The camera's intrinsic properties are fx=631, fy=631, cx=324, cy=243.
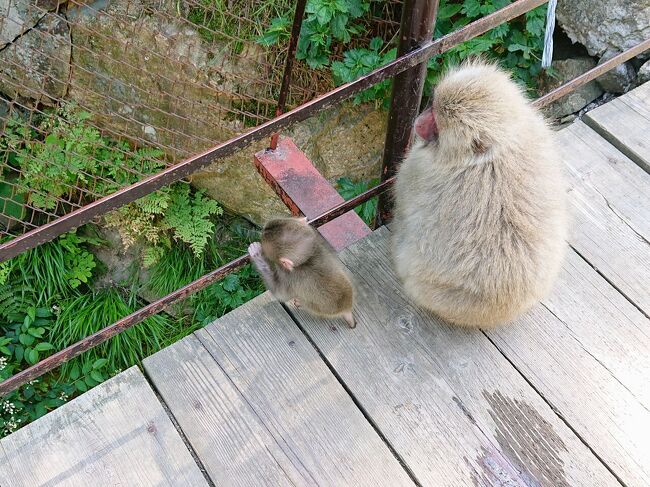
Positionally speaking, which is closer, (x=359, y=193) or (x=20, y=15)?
(x=359, y=193)

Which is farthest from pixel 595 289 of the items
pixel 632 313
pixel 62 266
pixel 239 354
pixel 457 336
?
pixel 62 266

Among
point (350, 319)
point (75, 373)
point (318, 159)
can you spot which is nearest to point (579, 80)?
point (350, 319)

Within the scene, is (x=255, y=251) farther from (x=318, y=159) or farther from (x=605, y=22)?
(x=605, y=22)

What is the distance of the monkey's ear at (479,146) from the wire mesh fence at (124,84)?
2201 millimetres

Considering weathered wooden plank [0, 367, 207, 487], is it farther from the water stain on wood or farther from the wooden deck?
the water stain on wood

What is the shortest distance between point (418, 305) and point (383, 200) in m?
0.63

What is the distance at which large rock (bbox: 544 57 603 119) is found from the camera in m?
3.68

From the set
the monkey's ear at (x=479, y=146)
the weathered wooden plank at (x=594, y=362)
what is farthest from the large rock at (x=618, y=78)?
the monkey's ear at (x=479, y=146)

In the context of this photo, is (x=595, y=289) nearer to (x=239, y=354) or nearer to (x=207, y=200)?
(x=239, y=354)

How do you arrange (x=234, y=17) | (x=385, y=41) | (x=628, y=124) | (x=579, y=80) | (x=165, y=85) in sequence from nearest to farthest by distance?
1. (x=579, y=80)
2. (x=628, y=124)
3. (x=385, y=41)
4. (x=234, y=17)
5. (x=165, y=85)

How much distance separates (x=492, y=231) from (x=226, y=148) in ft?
2.74

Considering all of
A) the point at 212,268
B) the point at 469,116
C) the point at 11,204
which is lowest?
the point at 212,268

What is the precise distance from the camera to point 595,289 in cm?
224

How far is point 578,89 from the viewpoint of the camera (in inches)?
148
